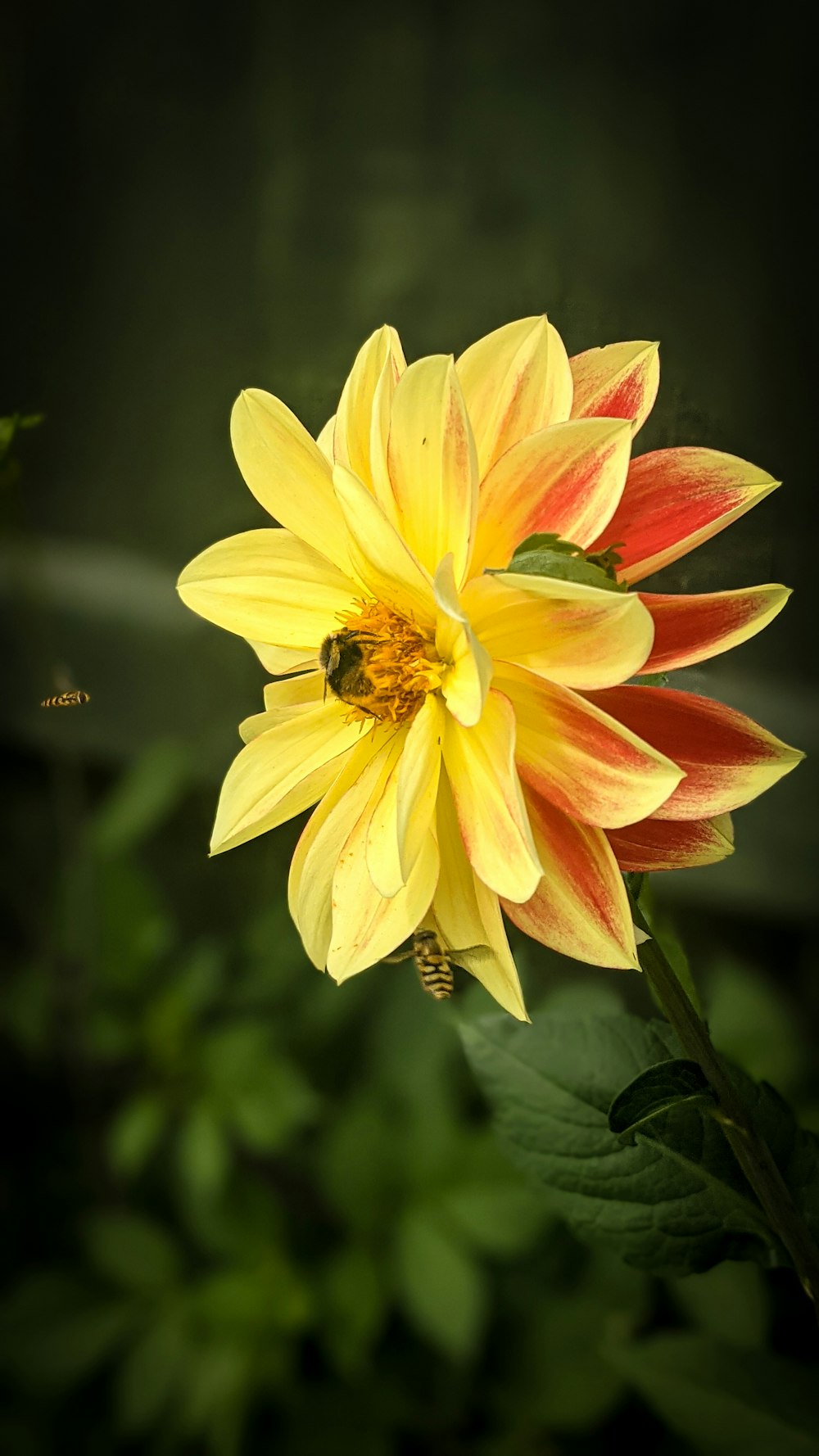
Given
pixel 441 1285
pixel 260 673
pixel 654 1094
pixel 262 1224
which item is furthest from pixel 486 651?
pixel 262 1224

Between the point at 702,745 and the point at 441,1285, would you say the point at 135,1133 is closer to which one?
the point at 441,1285

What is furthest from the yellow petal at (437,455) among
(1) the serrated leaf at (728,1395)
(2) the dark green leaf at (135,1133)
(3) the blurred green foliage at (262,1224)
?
(2) the dark green leaf at (135,1133)

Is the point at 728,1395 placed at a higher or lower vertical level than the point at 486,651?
lower

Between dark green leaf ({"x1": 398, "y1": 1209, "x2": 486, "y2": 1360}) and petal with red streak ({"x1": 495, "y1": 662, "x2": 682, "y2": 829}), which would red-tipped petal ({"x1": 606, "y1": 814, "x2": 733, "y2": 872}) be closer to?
petal with red streak ({"x1": 495, "y1": 662, "x2": 682, "y2": 829})

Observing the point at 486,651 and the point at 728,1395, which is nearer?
the point at 486,651

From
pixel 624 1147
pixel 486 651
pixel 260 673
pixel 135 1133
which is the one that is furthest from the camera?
pixel 135 1133

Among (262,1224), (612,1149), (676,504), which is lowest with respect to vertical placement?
(262,1224)

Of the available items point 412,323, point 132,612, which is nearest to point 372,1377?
point 132,612
